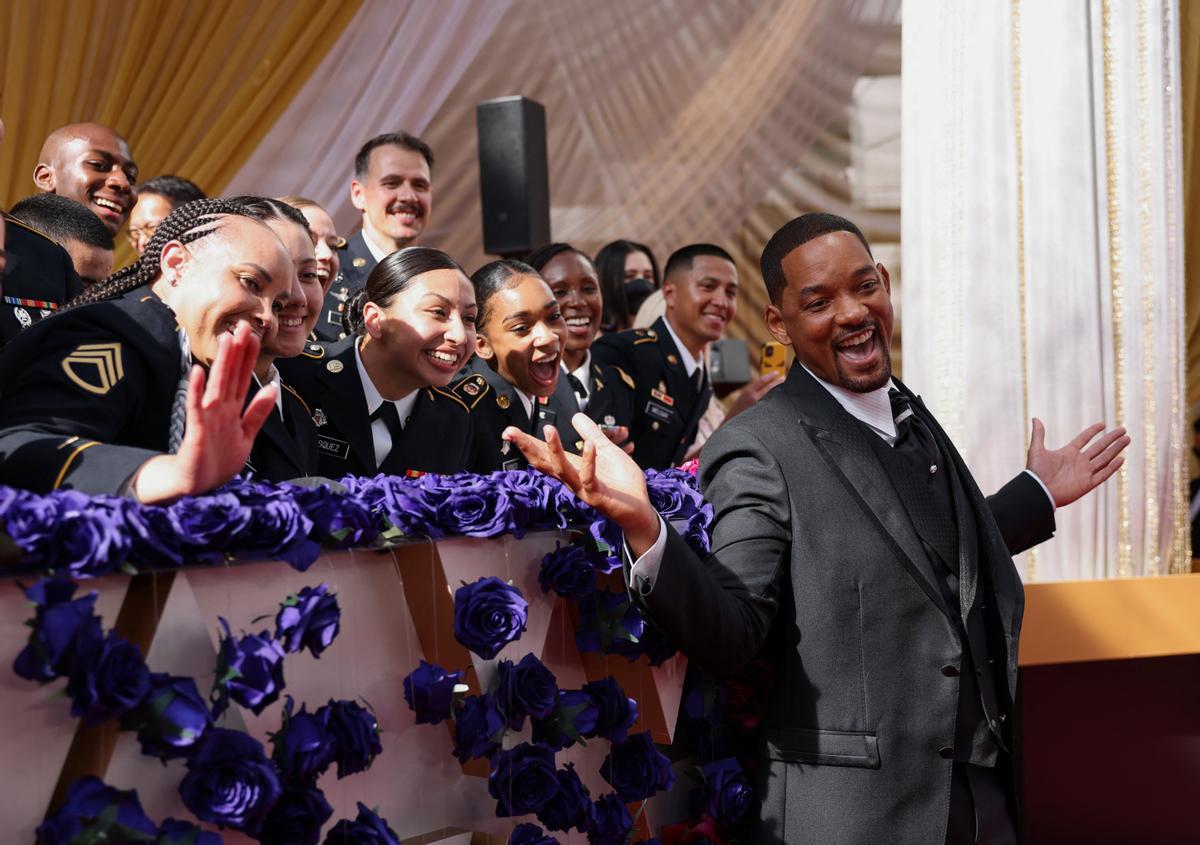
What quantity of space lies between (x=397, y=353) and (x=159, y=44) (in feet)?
12.4

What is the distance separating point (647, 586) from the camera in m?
2.05

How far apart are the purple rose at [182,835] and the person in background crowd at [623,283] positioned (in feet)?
14.4

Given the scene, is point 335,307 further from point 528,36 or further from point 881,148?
point 881,148

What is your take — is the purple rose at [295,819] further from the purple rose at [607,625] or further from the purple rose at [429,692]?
the purple rose at [607,625]

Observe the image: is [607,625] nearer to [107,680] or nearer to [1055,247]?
[107,680]

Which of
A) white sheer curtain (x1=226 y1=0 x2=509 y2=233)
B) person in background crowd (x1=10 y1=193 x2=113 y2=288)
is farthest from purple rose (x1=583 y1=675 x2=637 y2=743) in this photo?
white sheer curtain (x1=226 y1=0 x2=509 y2=233)

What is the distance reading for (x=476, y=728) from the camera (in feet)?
6.47

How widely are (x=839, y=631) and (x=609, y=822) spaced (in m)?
0.45

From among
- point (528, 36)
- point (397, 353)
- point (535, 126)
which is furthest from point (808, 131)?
point (397, 353)

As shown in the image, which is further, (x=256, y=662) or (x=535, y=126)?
(x=535, y=126)

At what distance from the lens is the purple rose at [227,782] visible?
5.20 ft

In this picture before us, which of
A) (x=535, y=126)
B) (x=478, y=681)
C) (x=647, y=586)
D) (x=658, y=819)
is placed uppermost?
(x=535, y=126)

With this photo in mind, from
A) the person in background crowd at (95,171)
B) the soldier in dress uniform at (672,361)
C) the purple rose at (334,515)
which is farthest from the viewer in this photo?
the soldier in dress uniform at (672,361)

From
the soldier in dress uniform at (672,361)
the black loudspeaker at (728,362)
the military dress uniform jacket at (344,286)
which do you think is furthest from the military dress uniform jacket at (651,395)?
the military dress uniform jacket at (344,286)
